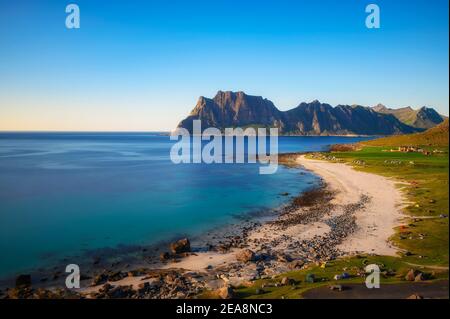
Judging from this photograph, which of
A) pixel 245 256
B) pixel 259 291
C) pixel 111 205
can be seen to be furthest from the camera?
pixel 111 205

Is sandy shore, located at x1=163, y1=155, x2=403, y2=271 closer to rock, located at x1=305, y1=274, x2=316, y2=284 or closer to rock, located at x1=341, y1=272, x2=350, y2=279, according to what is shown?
rock, located at x1=341, y1=272, x2=350, y2=279

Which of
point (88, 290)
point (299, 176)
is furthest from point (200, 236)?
point (299, 176)

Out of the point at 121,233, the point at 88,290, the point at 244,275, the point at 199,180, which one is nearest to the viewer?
the point at 88,290

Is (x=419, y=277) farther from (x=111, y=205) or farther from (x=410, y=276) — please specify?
(x=111, y=205)

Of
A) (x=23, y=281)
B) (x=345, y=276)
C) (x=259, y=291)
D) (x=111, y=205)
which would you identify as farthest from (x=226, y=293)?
(x=111, y=205)

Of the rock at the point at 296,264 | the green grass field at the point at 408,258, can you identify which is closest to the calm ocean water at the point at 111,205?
the rock at the point at 296,264

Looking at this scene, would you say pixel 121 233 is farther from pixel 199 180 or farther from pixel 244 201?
pixel 199 180
